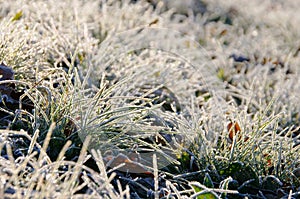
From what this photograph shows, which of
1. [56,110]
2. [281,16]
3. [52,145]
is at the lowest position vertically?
[281,16]

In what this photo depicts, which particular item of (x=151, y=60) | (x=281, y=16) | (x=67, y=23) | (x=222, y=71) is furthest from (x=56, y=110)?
(x=281, y=16)

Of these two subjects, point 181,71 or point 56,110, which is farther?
point 181,71

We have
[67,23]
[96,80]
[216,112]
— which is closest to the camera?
[216,112]

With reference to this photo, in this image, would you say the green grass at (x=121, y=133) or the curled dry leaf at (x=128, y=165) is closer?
the green grass at (x=121, y=133)

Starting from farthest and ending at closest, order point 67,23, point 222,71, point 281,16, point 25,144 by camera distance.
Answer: point 281,16
point 222,71
point 67,23
point 25,144

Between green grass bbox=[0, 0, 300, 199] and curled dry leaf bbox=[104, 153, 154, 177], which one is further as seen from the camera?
curled dry leaf bbox=[104, 153, 154, 177]

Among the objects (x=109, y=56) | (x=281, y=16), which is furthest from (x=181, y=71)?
(x=281, y=16)

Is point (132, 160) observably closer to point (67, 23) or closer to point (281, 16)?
point (67, 23)

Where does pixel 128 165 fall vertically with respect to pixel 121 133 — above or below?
below

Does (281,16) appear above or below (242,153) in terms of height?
below
